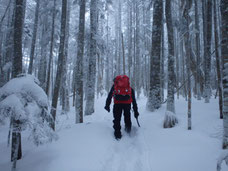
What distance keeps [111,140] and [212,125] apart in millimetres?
2872

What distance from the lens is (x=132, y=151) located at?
3543 millimetres

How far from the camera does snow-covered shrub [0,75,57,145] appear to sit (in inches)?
86.3

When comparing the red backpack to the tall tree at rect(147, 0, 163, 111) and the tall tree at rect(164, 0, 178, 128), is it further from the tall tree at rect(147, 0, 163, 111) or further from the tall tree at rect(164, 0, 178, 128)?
the tall tree at rect(147, 0, 163, 111)

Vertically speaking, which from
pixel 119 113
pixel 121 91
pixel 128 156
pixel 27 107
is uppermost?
pixel 121 91

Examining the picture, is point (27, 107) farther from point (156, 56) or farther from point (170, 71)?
point (156, 56)

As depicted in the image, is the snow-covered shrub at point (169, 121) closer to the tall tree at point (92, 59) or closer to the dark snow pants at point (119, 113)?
the dark snow pants at point (119, 113)

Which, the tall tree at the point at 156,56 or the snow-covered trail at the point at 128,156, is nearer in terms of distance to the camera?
the snow-covered trail at the point at 128,156

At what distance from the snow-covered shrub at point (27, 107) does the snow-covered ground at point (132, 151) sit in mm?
659

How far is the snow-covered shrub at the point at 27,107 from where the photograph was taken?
7.19 ft

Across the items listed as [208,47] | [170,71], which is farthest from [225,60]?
[208,47]

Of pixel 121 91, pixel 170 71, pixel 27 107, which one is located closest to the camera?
pixel 27 107

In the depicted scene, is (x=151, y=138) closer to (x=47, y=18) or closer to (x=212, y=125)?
(x=212, y=125)

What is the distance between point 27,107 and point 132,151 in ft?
8.91

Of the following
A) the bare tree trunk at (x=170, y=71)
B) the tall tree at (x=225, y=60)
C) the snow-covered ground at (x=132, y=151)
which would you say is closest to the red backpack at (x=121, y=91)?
the snow-covered ground at (x=132, y=151)
